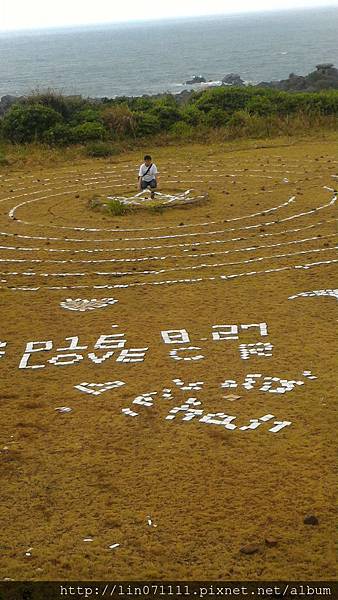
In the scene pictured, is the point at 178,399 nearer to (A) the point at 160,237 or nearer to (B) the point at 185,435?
(B) the point at 185,435

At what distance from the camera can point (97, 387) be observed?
9031 millimetres

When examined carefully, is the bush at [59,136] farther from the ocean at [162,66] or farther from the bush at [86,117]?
the ocean at [162,66]

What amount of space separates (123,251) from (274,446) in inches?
304

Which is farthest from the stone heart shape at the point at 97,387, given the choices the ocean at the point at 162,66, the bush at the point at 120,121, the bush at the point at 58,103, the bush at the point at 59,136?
the ocean at the point at 162,66

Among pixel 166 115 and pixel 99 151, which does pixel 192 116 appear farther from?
pixel 99 151

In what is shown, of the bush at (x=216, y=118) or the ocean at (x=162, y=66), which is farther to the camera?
the ocean at (x=162, y=66)

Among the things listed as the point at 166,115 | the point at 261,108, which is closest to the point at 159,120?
the point at 166,115

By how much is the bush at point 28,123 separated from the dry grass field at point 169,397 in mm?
11103

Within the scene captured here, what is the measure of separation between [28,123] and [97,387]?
65.7 ft

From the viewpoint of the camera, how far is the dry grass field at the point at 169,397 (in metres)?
6.23

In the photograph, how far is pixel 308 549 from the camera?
6.06 m

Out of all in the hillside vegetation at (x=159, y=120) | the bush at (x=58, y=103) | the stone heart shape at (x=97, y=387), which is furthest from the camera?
the bush at (x=58, y=103)

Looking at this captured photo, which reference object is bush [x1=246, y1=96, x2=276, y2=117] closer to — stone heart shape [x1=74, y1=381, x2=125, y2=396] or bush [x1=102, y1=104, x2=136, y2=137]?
bush [x1=102, y1=104, x2=136, y2=137]

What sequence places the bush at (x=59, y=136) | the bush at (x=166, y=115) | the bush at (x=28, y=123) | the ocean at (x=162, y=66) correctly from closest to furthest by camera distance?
the bush at (x=59, y=136)
the bush at (x=28, y=123)
the bush at (x=166, y=115)
the ocean at (x=162, y=66)
